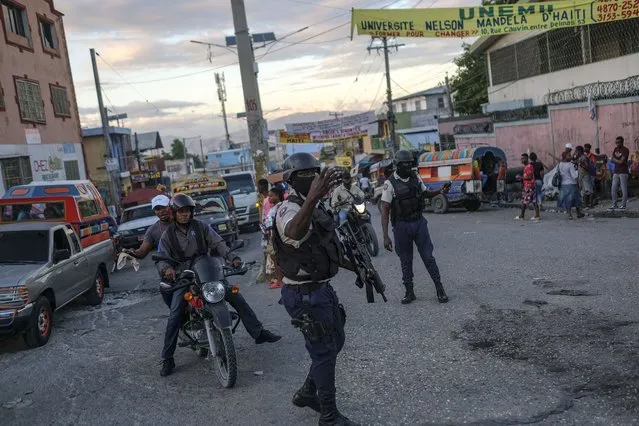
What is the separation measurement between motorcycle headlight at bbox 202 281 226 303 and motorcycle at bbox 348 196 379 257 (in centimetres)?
562

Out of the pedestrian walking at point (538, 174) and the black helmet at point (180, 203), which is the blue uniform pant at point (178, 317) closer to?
the black helmet at point (180, 203)

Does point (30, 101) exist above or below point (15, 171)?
above

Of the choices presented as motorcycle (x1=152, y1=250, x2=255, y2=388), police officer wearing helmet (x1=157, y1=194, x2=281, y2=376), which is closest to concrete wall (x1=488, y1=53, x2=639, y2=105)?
police officer wearing helmet (x1=157, y1=194, x2=281, y2=376)

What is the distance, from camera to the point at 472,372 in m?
5.34

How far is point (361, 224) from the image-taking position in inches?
469

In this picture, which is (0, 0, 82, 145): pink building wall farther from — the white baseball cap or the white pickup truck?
the white baseball cap

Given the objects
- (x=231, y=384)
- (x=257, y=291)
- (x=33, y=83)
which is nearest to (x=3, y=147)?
(x=33, y=83)

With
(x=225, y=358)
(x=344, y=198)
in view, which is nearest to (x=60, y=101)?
(x=344, y=198)

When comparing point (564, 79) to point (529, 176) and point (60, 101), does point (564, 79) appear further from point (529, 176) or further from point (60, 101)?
point (60, 101)

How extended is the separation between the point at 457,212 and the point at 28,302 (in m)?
16.2

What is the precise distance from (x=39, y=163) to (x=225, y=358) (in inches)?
828

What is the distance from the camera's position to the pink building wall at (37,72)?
22.2m

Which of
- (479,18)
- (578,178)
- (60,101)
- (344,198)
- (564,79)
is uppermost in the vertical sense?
(60,101)

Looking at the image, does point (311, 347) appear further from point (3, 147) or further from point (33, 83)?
point (33, 83)
